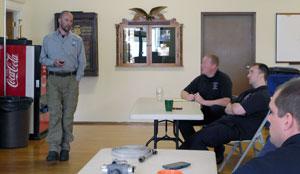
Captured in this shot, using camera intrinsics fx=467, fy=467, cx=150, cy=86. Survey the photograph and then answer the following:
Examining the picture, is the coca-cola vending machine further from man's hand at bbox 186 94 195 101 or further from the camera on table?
the camera on table

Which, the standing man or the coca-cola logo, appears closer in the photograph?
the standing man

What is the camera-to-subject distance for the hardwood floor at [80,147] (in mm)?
4926

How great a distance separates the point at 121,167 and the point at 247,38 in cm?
635

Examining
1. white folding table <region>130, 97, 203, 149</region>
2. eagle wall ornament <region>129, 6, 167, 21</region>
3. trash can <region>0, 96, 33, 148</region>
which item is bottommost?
trash can <region>0, 96, 33, 148</region>

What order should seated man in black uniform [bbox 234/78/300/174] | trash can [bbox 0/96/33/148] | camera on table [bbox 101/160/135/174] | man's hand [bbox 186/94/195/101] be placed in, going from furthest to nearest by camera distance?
trash can [bbox 0/96/33/148], man's hand [bbox 186/94/195/101], camera on table [bbox 101/160/135/174], seated man in black uniform [bbox 234/78/300/174]

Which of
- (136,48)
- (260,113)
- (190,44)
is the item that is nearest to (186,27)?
(190,44)

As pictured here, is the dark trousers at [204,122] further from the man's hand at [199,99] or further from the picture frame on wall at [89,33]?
the picture frame on wall at [89,33]

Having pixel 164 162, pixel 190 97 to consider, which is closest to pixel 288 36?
pixel 190 97

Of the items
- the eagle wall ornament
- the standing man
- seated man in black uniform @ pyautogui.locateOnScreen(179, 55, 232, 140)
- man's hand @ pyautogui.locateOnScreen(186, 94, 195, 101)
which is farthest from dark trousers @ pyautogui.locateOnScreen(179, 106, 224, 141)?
the eagle wall ornament

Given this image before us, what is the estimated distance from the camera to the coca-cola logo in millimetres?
6422

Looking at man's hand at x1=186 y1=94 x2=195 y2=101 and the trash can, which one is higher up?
man's hand at x1=186 y1=94 x2=195 y2=101

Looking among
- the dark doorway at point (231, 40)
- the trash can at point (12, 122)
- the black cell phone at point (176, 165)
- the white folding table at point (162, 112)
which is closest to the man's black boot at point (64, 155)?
the trash can at point (12, 122)

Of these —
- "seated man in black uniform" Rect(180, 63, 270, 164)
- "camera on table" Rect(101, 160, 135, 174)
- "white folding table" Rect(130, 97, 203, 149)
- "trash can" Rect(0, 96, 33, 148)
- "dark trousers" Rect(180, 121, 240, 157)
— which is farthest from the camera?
"trash can" Rect(0, 96, 33, 148)

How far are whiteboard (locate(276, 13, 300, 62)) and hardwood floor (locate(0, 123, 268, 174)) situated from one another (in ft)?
8.52
